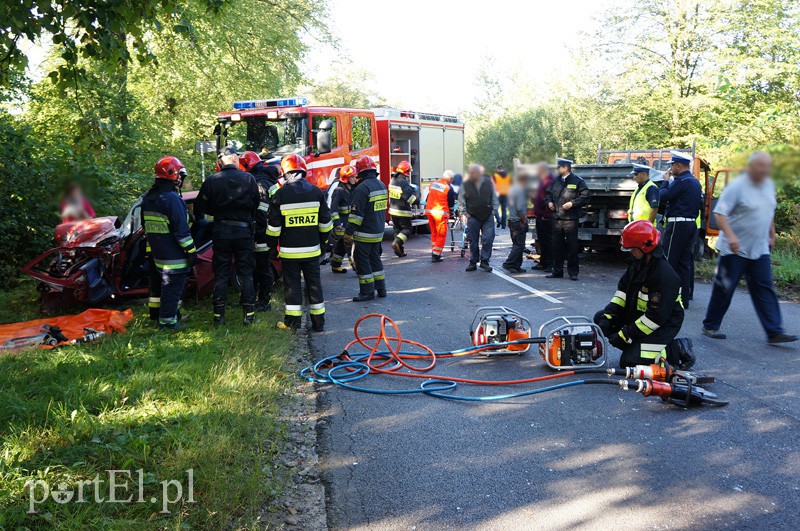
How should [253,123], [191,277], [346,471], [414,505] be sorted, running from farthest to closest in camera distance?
1. [253,123]
2. [191,277]
3. [346,471]
4. [414,505]

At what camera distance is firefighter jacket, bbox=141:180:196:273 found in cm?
613

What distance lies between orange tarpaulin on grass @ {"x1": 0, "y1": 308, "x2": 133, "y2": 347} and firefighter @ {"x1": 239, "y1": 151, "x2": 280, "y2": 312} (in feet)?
5.36

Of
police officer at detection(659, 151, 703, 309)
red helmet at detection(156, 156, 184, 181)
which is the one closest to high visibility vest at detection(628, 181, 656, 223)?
police officer at detection(659, 151, 703, 309)

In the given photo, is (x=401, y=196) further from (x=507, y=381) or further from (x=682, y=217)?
(x=507, y=381)

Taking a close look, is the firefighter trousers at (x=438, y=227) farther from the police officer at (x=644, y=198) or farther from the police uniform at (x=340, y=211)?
Result: the police officer at (x=644, y=198)

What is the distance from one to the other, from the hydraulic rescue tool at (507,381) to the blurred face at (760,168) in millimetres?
3462

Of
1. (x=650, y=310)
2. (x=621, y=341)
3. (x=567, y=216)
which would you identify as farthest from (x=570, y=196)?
(x=650, y=310)

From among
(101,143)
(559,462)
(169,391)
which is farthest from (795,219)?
(169,391)

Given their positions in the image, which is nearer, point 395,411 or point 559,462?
point 559,462

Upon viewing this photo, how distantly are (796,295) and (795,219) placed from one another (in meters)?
7.13

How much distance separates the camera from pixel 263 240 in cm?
777

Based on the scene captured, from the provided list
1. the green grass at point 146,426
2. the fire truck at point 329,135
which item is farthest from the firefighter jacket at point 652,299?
the fire truck at point 329,135

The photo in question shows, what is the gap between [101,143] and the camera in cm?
323

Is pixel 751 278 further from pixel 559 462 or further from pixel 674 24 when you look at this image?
pixel 674 24
